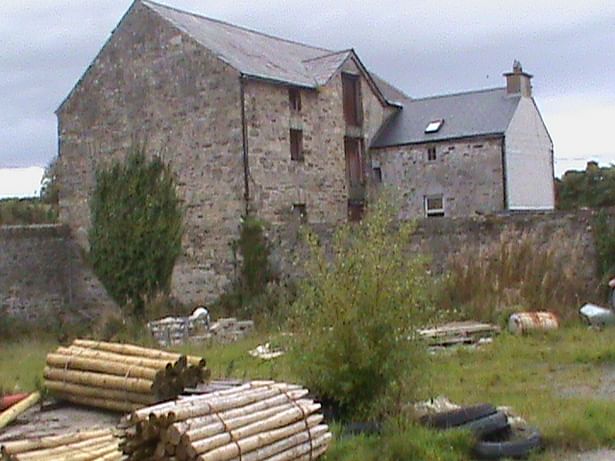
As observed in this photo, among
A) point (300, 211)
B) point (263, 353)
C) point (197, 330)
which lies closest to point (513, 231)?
point (197, 330)

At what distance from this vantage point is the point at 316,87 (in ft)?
92.1

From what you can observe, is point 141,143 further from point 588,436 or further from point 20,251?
point 588,436

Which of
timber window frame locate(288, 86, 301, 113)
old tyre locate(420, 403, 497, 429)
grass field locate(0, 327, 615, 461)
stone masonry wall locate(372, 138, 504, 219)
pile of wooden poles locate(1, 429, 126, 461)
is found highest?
timber window frame locate(288, 86, 301, 113)

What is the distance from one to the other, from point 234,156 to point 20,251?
704 cm

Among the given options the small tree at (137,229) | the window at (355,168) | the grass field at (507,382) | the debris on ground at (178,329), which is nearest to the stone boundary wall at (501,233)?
the debris on ground at (178,329)

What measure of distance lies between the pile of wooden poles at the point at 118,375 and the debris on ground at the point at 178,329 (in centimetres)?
729

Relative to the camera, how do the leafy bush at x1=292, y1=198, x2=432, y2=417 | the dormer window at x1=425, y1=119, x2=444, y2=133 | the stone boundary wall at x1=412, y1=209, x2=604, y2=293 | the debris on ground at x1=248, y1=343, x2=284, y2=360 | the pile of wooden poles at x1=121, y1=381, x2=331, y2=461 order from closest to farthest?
the pile of wooden poles at x1=121, y1=381, x2=331, y2=461, the leafy bush at x1=292, y1=198, x2=432, y2=417, the debris on ground at x1=248, y1=343, x2=284, y2=360, the stone boundary wall at x1=412, y1=209, x2=604, y2=293, the dormer window at x1=425, y1=119, x2=444, y2=133

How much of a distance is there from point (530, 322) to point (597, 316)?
1.35 meters

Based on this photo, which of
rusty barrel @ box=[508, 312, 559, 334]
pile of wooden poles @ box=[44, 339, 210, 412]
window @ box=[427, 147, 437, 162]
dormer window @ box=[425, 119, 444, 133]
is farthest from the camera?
dormer window @ box=[425, 119, 444, 133]

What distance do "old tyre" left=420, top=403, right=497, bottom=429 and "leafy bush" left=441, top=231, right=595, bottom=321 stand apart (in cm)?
881

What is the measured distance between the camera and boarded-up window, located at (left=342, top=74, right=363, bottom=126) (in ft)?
97.1

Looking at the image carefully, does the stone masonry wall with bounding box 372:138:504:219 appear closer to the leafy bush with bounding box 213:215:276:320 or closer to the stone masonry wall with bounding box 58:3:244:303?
the leafy bush with bounding box 213:215:276:320

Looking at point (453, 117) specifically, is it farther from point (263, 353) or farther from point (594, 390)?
point (594, 390)

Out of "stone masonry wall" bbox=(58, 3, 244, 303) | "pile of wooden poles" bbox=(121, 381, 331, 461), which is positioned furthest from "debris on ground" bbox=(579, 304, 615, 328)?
"stone masonry wall" bbox=(58, 3, 244, 303)
